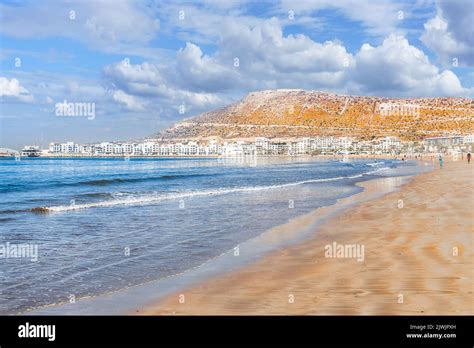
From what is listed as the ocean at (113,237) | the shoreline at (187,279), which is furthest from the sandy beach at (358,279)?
the ocean at (113,237)

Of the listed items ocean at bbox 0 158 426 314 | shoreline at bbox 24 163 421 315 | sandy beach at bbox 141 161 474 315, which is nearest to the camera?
sandy beach at bbox 141 161 474 315

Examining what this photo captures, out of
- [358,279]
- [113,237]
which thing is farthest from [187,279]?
[113,237]

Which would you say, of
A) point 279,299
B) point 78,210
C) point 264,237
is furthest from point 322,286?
point 78,210

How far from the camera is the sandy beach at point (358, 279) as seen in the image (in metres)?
6.45

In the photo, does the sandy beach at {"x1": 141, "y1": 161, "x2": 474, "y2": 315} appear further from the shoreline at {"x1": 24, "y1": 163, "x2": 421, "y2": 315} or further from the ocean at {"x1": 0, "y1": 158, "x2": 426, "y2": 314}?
the ocean at {"x1": 0, "y1": 158, "x2": 426, "y2": 314}

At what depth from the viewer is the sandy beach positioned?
6445 millimetres

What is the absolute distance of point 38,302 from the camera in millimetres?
7375

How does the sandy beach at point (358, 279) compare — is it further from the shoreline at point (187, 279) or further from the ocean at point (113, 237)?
the ocean at point (113, 237)

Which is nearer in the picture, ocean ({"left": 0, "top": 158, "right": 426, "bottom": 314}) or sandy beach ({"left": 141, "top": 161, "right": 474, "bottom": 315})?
sandy beach ({"left": 141, "top": 161, "right": 474, "bottom": 315})

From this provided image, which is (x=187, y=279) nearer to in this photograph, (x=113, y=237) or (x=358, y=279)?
(x=358, y=279)

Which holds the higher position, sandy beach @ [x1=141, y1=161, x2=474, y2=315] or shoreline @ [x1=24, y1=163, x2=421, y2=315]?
sandy beach @ [x1=141, y1=161, x2=474, y2=315]

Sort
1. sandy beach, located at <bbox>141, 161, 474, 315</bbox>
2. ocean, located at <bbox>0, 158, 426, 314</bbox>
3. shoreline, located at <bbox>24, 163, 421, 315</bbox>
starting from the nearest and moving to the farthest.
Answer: sandy beach, located at <bbox>141, 161, 474, 315</bbox> → shoreline, located at <bbox>24, 163, 421, 315</bbox> → ocean, located at <bbox>0, 158, 426, 314</bbox>

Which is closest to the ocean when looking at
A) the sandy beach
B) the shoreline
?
the shoreline

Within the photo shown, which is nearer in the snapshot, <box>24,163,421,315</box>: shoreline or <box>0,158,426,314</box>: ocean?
<box>24,163,421,315</box>: shoreline
